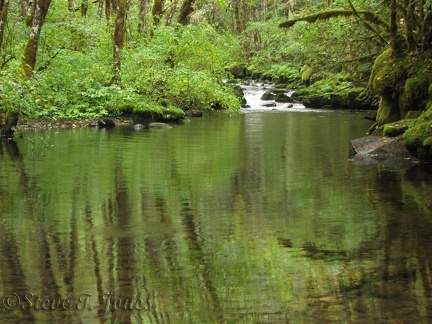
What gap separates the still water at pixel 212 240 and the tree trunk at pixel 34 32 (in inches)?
186

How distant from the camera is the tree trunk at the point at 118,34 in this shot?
2367 cm

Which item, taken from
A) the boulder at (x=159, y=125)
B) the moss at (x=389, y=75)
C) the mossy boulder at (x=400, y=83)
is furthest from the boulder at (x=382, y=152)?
the boulder at (x=159, y=125)

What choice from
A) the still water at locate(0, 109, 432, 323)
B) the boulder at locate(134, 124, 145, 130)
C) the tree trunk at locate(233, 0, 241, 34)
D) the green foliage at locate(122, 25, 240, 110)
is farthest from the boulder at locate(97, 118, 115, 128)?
the tree trunk at locate(233, 0, 241, 34)

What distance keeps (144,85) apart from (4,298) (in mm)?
20882

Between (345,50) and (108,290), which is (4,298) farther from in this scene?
(345,50)

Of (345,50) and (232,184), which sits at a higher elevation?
(345,50)

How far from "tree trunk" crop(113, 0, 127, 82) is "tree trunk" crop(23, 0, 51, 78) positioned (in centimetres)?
629

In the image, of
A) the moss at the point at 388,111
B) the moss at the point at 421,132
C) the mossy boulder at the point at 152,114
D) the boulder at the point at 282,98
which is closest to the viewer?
the moss at the point at 421,132

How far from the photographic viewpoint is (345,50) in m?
23.5

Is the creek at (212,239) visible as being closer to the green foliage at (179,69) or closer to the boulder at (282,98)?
the green foliage at (179,69)

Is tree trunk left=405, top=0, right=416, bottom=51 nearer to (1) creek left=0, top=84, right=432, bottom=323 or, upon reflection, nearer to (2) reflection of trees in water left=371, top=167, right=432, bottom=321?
(1) creek left=0, top=84, right=432, bottom=323

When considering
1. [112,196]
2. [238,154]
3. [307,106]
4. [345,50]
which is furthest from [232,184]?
[307,106]

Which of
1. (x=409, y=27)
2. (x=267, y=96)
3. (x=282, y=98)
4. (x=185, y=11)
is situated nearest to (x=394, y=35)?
(x=409, y=27)

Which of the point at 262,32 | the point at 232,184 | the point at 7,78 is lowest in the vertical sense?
the point at 232,184
